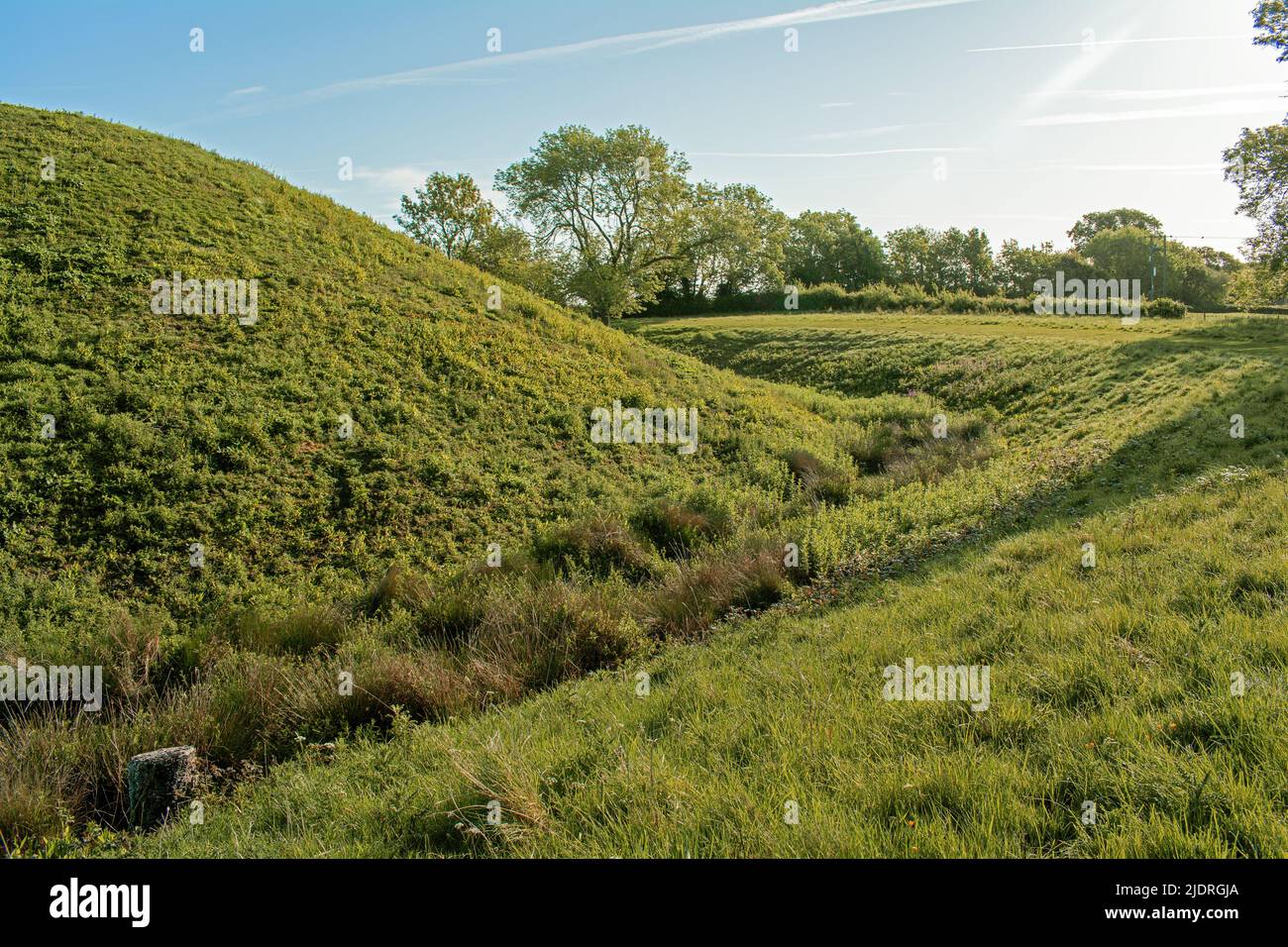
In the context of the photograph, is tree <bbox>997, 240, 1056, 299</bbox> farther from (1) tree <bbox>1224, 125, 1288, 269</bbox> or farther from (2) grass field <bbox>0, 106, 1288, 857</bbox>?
(2) grass field <bbox>0, 106, 1288, 857</bbox>

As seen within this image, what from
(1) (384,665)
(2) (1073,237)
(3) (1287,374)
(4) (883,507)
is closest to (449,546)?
(1) (384,665)

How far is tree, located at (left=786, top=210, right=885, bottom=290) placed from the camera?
89.4 meters

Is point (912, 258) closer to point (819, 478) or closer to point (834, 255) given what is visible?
point (834, 255)

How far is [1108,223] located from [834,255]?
58.1 meters

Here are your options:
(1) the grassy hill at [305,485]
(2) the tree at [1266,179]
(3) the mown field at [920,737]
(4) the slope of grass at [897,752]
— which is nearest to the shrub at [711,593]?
(1) the grassy hill at [305,485]

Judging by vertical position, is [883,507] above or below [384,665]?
above

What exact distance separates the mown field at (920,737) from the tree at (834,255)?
84.3 m

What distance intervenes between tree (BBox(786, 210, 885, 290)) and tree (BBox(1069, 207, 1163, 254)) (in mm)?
38495

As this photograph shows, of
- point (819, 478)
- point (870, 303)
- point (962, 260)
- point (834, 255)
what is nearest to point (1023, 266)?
point (962, 260)

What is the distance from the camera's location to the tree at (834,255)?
89.4 metres

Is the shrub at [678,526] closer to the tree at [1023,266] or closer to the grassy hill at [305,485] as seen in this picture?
the grassy hill at [305,485]

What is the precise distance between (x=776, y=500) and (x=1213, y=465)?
→ 8.50m
